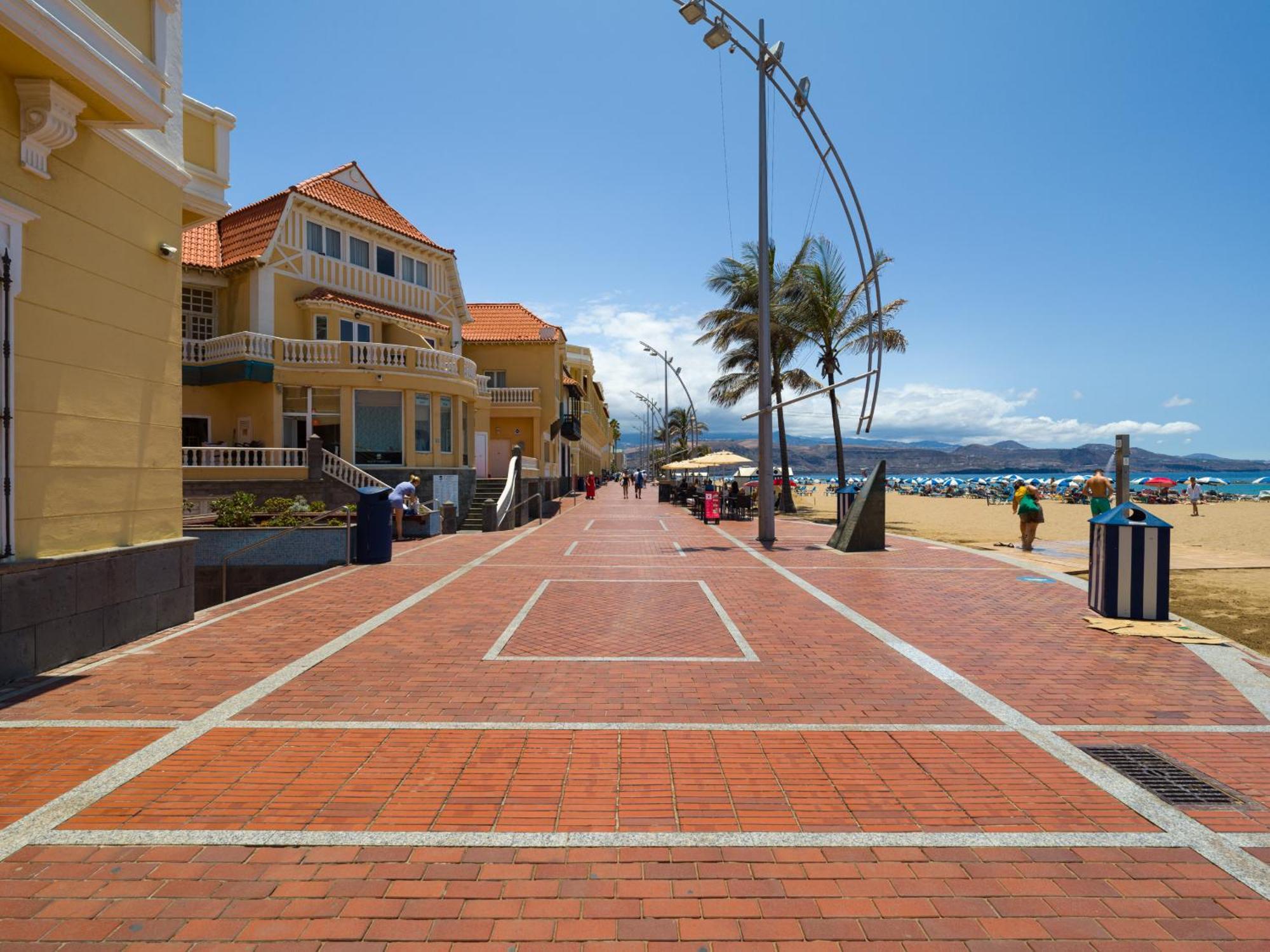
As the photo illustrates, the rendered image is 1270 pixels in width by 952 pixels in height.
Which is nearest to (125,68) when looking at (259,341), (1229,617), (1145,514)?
(1145,514)

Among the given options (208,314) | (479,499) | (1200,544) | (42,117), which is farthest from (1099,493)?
(208,314)

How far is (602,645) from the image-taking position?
23.2 feet

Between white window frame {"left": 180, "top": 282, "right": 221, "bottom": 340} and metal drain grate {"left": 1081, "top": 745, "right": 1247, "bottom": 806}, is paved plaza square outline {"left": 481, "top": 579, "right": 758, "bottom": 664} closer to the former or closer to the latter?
metal drain grate {"left": 1081, "top": 745, "right": 1247, "bottom": 806}

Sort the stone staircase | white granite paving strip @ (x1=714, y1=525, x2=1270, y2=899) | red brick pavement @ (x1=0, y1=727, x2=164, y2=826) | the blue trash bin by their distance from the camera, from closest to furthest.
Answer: white granite paving strip @ (x1=714, y1=525, x2=1270, y2=899) < red brick pavement @ (x1=0, y1=727, x2=164, y2=826) < the blue trash bin < the stone staircase

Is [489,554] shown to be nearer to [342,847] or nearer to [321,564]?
[321,564]

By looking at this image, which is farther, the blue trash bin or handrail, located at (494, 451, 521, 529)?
handrail, located at (494, 451, 521, 529)

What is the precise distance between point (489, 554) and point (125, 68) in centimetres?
966

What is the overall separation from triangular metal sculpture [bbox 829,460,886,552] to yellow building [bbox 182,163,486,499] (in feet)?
43.0

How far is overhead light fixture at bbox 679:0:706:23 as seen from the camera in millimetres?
14406

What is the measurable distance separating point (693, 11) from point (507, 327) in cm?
2453

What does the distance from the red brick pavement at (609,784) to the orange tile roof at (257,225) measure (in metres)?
21.8

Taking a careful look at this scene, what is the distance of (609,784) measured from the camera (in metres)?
3.99

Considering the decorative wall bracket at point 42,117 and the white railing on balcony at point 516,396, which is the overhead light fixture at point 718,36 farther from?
the white railing on balcony at point 516,396

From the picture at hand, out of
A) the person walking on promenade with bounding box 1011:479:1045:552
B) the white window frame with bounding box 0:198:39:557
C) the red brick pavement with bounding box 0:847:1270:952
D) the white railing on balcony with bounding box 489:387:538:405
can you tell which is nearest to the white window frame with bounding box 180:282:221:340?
the white railing on balcony with bounding box 489:387:538:405
